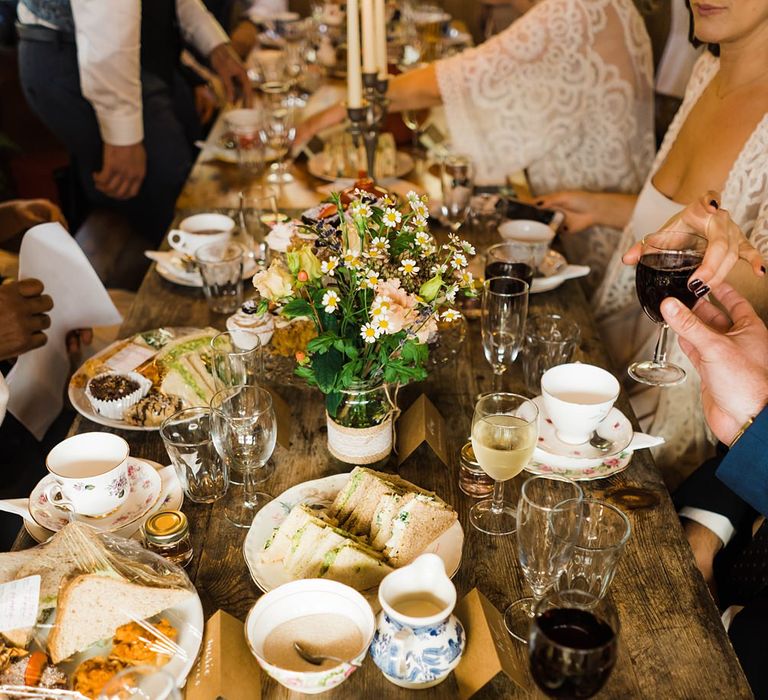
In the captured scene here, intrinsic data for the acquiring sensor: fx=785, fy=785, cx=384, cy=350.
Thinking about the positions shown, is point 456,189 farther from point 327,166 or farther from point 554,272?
point 327,166

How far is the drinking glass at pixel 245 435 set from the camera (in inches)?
43.7

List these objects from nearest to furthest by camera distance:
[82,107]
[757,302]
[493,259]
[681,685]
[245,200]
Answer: [681,685]
[757,302]
[493,259]
[245,200]
[82,107]

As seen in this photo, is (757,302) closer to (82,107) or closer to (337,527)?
(337,527)

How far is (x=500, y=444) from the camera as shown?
1057mm

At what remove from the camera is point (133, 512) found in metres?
1.12

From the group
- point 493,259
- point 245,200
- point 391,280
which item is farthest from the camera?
point 245,200

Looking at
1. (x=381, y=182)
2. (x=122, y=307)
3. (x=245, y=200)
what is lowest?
(x=122, y=307)

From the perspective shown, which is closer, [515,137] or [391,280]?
[391,280]

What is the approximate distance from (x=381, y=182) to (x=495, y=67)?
49 cm

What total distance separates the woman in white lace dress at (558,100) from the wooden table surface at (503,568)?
3.60 feet

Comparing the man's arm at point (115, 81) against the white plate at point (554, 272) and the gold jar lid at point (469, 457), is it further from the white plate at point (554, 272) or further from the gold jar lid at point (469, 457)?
the gold jar lid at point (469, 457)

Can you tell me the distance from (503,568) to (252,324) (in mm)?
672

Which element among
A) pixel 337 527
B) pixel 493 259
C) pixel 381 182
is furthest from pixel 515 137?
pixel 337 527

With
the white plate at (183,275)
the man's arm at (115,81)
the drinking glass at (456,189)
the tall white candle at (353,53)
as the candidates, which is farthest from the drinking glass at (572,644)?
the man's arm at (115,81)
